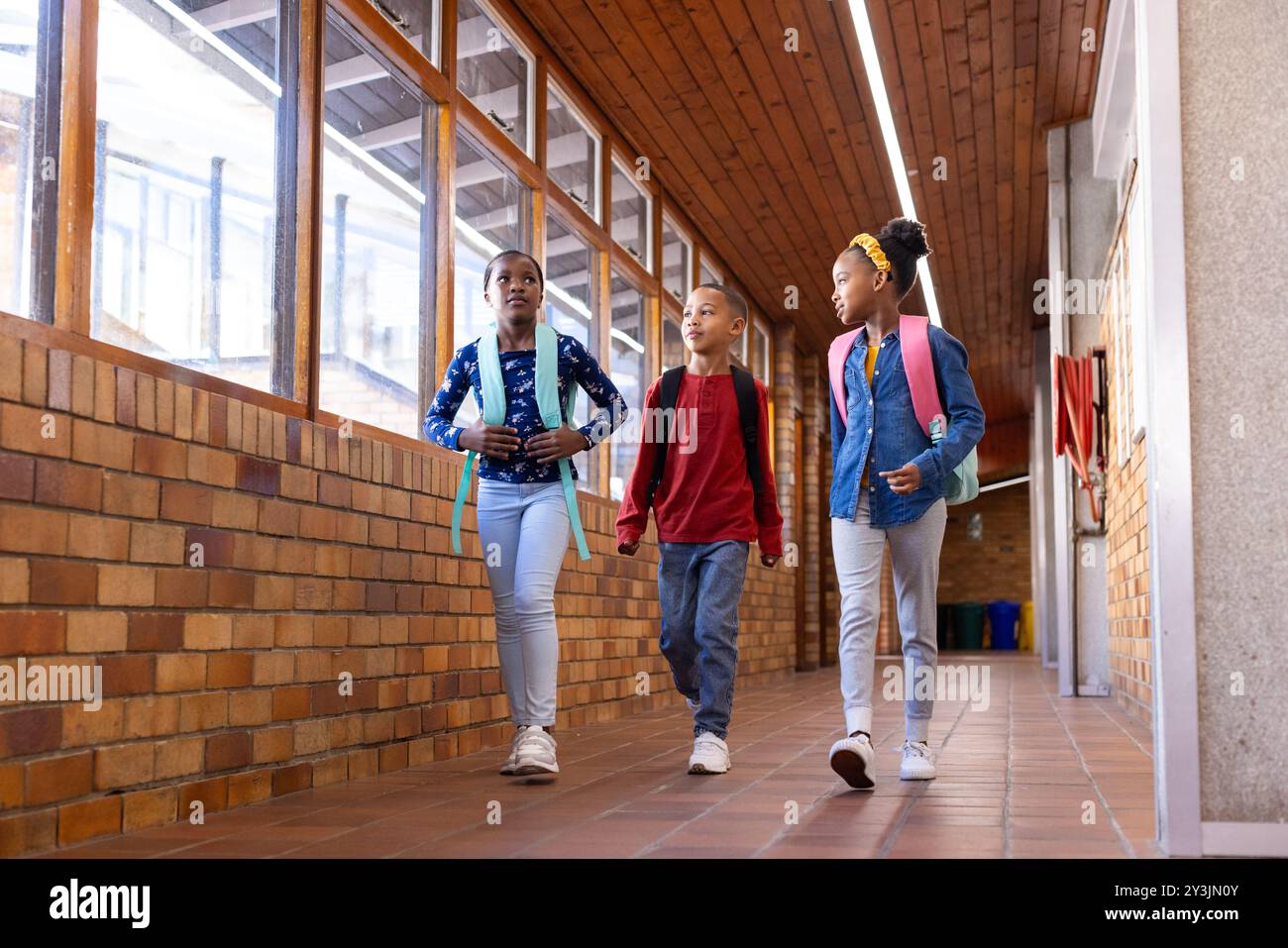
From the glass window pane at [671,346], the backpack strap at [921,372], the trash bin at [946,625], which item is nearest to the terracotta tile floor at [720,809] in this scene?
the backpack strap at [921,372]

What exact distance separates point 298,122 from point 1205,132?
262cm

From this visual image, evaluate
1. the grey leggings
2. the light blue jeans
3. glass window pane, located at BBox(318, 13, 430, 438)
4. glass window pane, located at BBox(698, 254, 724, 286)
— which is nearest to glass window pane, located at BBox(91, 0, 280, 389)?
glass window pane, located at BBox(318, 13, 430, 438)

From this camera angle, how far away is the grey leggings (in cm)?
373

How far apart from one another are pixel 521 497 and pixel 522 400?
0.30m

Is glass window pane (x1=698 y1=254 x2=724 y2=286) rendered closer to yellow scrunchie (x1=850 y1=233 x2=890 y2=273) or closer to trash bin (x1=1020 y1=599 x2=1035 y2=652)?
yellow scrunchie (x1=850 y1=233 x2=890 y2=273)

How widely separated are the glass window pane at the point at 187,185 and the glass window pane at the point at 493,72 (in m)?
1.67

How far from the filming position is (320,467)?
3971mm

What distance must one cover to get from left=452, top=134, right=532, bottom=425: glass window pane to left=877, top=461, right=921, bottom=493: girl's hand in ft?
7.09

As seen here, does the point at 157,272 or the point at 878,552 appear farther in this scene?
the point at 878,552

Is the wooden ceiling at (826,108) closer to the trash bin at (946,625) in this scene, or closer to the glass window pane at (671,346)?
the glass window pane at (671,346)

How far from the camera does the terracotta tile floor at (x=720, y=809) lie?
→ 109 inches

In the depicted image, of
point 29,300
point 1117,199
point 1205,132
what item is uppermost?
point 1117,199
